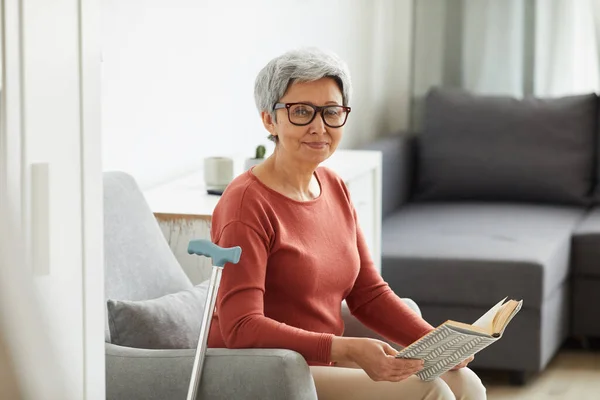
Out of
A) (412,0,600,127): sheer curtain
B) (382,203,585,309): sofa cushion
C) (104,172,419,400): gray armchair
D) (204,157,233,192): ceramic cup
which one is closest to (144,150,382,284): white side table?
(204,157,233,192): ceramic cup

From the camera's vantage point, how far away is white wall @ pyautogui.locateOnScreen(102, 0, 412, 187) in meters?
2.94

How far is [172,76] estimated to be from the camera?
3207mm

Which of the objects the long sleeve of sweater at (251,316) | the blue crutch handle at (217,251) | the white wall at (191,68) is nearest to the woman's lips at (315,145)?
the long sleeve of sweater at (251,316)

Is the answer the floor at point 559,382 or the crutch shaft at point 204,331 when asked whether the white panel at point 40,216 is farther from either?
the floor at point 559,382

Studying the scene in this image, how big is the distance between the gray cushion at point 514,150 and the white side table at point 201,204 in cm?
112

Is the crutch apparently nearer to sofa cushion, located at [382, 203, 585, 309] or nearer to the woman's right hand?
the woman's right hand

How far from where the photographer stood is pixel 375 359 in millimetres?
2010

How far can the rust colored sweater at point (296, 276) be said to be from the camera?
2.03m

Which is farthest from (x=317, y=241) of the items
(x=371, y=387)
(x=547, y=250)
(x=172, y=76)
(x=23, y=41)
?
(x=547, y=250)

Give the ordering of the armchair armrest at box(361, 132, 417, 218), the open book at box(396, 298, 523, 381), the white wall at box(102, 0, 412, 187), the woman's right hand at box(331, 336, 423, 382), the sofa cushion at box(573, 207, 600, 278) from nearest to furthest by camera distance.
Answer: the open book at box(396, 298, 523, 381) → the woman's right hand at box(331, 336, 423, 382) → the white wall at box(102, 0, 412, 187) → the sofa cushion at box(573, 207, 600, 278) → the armchair armrest at box(361, 132, 417, 218)

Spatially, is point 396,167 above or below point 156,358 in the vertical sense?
above

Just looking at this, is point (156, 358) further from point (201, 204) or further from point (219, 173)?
point (219, 173)

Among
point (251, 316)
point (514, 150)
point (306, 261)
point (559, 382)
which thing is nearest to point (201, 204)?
point (306, 261)

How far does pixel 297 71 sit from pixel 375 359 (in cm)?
61
